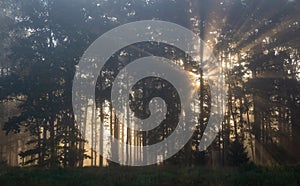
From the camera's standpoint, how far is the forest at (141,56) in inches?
1086

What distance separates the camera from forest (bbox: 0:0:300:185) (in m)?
27.6

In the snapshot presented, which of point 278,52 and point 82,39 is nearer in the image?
point 82,39

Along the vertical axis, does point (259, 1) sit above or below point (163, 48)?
above

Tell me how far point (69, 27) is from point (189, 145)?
12581mm

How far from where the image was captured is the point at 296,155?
34.9 m

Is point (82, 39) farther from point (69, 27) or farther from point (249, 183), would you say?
point (249, 183)

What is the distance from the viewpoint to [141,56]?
2989cm

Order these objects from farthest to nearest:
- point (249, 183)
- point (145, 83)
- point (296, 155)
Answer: point (296, 155), point (145, 83), point (249, 183)

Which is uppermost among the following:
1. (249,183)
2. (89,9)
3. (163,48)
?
(89,9)

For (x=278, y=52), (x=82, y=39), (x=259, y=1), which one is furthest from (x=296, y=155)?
(x=82, y=39)

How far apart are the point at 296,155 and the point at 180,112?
37.6ft

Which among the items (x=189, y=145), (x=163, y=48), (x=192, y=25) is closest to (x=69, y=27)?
(x=163, y=48)

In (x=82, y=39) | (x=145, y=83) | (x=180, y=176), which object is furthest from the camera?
(x=145, y=83)

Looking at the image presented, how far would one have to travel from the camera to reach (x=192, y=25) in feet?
96.3
